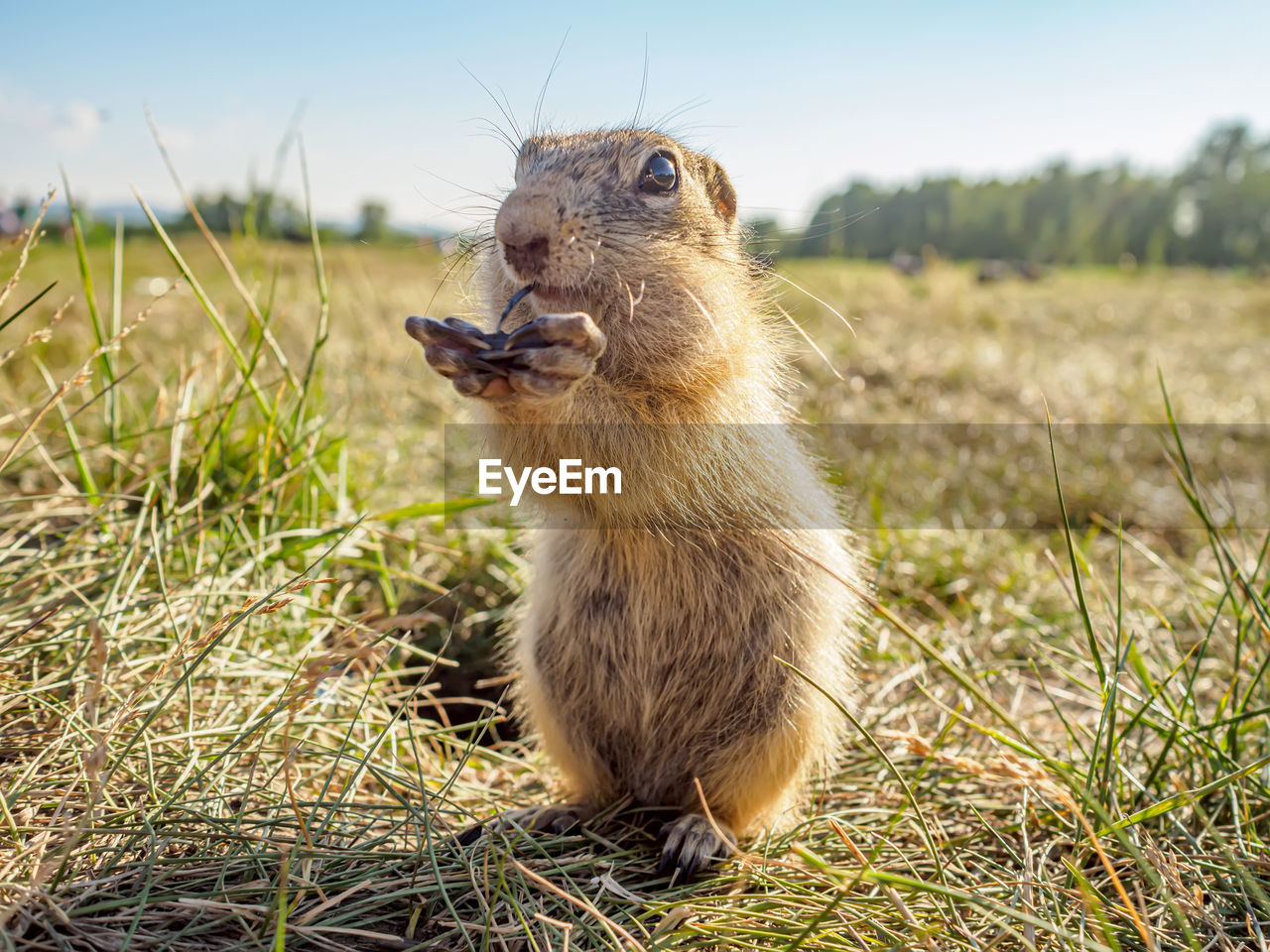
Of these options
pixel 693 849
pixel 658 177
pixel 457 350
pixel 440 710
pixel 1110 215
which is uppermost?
pixel 1110 215

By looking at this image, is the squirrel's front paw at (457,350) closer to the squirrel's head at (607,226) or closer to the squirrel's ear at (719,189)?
the squirrel's head at (607,226)

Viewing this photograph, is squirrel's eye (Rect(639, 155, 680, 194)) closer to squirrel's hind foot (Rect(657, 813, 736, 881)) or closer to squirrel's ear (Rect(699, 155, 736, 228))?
squirrel's ear (Rect(699, 155, 736, 228))

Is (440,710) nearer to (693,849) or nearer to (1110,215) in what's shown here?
(693,849)

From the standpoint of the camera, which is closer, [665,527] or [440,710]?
[665,527]

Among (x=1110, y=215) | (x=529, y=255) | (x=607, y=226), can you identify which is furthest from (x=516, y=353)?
(x=1110, y=215)

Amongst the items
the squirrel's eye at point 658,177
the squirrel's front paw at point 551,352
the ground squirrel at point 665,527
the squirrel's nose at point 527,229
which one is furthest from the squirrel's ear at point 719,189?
the squirrel's front paw at point 551,352

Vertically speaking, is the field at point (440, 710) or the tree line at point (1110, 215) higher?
the tree line at point (1110, 215)

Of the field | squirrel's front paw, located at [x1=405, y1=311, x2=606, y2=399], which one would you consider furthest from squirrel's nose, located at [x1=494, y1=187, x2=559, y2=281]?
the field

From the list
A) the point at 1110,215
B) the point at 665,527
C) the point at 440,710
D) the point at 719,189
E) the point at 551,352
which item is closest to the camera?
the point at 551,352
